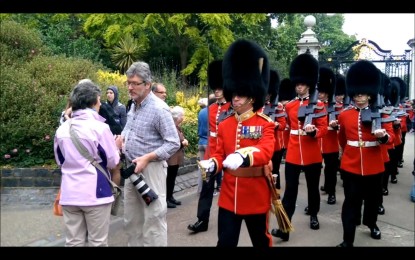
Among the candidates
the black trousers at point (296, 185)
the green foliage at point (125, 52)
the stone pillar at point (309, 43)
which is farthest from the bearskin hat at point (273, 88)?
the green foliage at point (125, 52)

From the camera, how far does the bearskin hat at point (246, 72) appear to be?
3418mm

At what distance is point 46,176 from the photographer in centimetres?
570

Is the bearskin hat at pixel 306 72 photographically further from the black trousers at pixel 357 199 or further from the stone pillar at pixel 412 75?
the stone pillar at pixel 412 75

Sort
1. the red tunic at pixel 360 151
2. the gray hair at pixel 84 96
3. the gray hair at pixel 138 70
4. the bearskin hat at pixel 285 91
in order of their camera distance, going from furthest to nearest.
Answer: the bearskin hat at pixel 285 91
the red tunic at pixel 360 151
the gray hair at pixel 138 70
the gray hair at pixel 84 96

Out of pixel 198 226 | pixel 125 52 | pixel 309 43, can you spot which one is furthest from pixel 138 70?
pixel 125 52

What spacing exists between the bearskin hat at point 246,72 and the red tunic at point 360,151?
138 cm

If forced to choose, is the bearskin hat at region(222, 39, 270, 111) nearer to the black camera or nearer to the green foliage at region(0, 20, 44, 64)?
the black camera

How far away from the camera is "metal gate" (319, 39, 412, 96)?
1138 centimetres

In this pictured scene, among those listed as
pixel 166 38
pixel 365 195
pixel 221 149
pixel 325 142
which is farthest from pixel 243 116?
pixel 166 38

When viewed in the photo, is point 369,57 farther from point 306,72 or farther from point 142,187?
point 142,187

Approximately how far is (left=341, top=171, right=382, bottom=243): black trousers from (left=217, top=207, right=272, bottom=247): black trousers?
127 centimetres

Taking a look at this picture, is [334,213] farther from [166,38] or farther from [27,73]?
[166,38]

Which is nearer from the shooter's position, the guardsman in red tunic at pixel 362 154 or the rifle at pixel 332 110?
the guardsman in red tunic at pixel 362 154

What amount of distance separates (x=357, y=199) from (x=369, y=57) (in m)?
8.64
